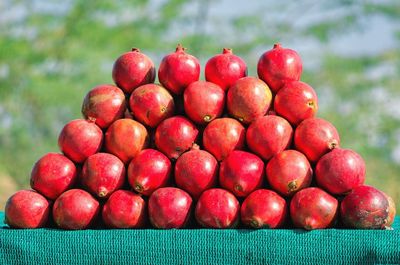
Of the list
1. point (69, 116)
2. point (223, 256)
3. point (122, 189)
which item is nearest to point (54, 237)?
point (122, 189)

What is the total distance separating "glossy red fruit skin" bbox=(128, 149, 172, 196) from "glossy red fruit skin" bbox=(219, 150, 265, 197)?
182mm

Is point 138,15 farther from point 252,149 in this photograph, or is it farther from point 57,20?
point 252,149

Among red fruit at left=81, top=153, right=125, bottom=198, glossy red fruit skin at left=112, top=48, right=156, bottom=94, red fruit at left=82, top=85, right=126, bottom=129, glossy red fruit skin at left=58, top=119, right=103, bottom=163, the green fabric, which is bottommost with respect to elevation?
the green fabric

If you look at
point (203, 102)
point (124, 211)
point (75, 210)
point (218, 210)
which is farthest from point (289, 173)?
point (75, 210)

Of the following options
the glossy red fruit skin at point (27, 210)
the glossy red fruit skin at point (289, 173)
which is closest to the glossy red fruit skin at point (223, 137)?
the glossy red fruit skin at point (289, 173)

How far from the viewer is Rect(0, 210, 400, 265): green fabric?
1.66 m

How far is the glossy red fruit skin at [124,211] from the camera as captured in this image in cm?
183

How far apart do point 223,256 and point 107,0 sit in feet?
31.9

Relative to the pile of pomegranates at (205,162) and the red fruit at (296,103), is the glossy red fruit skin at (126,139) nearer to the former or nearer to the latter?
the pile of pomegranates at (205,162)

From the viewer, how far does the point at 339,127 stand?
32.5 feet

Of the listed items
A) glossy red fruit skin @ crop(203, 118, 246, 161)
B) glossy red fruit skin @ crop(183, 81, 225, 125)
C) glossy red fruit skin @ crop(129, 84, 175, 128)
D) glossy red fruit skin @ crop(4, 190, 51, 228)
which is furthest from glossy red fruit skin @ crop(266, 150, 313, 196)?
A: glossy red fruit skin @ crop(4, 190, 51, 228)

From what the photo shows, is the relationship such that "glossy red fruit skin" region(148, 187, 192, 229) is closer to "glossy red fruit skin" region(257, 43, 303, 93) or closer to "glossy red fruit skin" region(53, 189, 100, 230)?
"glossy red fruit skin" region(53, 189, 100, 230)

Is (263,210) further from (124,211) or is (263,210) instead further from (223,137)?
(124,211)

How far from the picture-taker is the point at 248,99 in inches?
75.1
